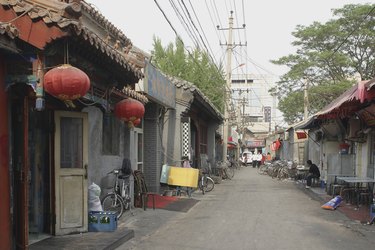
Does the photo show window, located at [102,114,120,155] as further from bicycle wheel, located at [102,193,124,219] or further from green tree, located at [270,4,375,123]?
green tree, located at [270,4,375,123]

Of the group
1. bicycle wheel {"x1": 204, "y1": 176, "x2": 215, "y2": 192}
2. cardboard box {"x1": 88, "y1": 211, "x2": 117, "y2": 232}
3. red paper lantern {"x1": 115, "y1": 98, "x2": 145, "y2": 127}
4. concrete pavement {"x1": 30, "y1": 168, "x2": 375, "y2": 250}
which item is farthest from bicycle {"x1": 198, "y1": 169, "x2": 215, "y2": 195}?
cardboard box {"x1": 88, "y1": 211, "x2": 117, "y2": 232}

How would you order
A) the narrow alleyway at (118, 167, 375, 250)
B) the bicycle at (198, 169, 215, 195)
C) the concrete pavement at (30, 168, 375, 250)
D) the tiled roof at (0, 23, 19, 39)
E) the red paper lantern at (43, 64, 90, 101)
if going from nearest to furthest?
the tiled roof at (0, 23, 19, 39) < the red paper lantern at (43, 64, 90, 101) < the concrete pavement at (30, 168, 375, 250) < the narrow alleyway at (118, 167, 375, 250) < the bicycle at (198, 169, 215, 195)

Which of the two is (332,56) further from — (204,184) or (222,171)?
(204,184)

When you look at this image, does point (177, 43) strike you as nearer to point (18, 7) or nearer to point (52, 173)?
point (52, 173)

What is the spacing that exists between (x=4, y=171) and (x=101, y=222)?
348 centimetres

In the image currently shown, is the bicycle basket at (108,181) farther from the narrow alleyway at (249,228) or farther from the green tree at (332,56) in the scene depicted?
the green tree at (332,56)

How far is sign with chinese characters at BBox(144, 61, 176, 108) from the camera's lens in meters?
14.0

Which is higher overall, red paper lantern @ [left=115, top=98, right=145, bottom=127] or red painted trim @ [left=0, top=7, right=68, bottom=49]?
red painted trim @ [left=0, top=7, right=68, bottom=49]

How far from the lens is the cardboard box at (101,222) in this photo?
9.68 metres

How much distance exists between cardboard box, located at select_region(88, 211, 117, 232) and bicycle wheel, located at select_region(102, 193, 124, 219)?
4.93 feet

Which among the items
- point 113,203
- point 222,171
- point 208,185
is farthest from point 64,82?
point 222,171

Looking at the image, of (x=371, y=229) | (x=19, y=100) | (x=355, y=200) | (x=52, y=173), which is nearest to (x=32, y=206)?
(x=52, y=173)

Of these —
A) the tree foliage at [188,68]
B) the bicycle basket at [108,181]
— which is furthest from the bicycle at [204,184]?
the tree foliage at [188,68]

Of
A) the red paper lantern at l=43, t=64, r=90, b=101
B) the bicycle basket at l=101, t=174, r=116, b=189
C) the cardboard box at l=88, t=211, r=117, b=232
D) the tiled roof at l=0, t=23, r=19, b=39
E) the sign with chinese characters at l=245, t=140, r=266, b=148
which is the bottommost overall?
the sign with chinese characters at l=245, t=140, r=266, b=148
